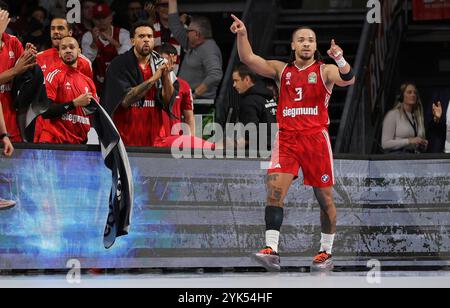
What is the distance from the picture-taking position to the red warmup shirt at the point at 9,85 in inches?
425

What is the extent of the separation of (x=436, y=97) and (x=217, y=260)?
657cm

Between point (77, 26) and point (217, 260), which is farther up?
point (77, 26)

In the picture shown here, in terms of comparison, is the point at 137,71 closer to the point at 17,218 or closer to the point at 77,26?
the point at 17,218

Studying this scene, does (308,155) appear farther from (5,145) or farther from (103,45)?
(103,45)

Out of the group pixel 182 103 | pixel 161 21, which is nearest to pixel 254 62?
pixel 182 103

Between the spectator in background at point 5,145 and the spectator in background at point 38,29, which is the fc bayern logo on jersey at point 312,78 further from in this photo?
the spectator in background at point 38,29

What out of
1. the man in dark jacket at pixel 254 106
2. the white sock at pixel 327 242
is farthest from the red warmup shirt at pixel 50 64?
the white sock at pixel 327 242

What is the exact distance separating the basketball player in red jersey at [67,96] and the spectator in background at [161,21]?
8.75 ft

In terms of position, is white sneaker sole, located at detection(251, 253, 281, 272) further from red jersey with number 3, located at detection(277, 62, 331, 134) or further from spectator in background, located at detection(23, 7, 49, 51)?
spectator in background, located at detection(23, 7, 49, 51)

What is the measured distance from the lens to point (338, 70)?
10.4m

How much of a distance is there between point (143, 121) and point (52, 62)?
0.97 metres
